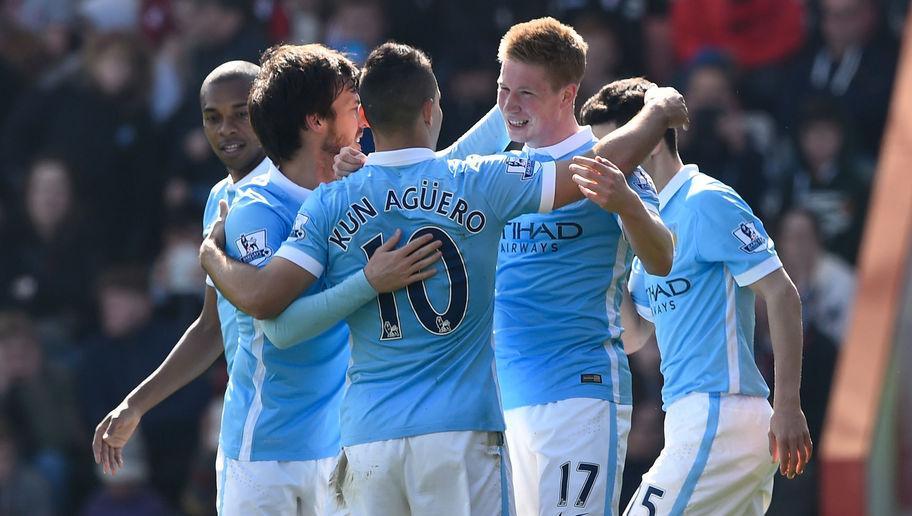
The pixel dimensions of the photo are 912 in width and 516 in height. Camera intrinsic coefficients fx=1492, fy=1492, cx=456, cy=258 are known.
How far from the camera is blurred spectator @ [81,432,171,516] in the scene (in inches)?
393

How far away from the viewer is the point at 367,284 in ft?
14.9

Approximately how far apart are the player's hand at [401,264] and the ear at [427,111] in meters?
0.38

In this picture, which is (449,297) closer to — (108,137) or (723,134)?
(723,134)

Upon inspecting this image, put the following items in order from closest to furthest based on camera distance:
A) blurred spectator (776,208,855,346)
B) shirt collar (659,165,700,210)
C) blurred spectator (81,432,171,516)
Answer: shirt collar (659,165,700,210) < blurred spectator (776,208,855,346) < blurred spectator (81,432,171,516)

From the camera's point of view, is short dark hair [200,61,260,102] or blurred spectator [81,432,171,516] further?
blurred spectator [81,432,171,516]

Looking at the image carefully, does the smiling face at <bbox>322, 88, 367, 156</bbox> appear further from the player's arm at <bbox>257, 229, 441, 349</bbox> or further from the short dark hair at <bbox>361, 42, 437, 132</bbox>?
the player's arm at <bbox>257, 229, 441, 349</bbox>

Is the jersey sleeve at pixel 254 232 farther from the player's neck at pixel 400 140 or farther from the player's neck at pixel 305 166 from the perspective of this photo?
the player's neck at pixel 400 140

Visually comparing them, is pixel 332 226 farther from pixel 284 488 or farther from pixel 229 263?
pixel 284 488

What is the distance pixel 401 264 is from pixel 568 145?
906mm

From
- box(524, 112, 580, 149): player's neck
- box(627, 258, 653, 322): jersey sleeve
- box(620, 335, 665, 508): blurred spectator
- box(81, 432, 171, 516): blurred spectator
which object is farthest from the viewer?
box(81, 432, 171, 516): blurred spectator

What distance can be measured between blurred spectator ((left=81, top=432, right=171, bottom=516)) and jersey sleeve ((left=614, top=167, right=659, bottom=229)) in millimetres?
5883

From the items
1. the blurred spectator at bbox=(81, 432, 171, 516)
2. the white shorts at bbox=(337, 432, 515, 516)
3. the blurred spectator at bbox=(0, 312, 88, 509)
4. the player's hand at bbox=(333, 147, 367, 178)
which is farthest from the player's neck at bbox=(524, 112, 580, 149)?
the blurred spectator at bbox=(0, 312, 88, 509)

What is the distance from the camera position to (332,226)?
4.64 metres

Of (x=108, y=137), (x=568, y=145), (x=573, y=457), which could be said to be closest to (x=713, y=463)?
(x=573, y=457)
